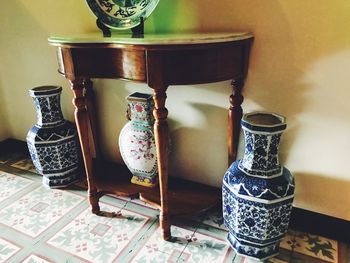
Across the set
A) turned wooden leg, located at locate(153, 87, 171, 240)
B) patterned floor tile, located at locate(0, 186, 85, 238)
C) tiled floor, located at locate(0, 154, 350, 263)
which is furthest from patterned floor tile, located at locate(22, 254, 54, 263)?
turned wooden leg, located at locate(153, 87, 171, 240)

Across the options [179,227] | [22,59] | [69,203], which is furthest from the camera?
[22,59]

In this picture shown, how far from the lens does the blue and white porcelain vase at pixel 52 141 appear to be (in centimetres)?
150

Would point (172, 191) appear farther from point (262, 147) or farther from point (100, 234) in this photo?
point (262, 147)

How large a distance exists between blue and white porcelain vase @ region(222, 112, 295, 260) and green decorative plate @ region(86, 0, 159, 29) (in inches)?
22.6

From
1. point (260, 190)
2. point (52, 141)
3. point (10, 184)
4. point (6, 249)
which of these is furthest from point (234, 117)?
point (10, 184)

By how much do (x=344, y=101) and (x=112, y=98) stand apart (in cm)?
105

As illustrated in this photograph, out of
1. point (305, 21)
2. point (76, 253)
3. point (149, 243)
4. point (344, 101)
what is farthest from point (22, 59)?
point (344, 101)

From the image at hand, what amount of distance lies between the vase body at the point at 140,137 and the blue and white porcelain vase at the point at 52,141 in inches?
14.9

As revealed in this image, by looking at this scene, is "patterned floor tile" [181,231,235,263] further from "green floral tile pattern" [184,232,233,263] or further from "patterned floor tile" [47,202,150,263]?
"patterned floor tile" [47,202,150,263]

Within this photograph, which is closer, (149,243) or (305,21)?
(305,21)

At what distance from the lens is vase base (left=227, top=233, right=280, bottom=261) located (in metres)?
1.08

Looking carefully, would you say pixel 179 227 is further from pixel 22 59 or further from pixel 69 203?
pixel 22 59

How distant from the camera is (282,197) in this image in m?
0.99

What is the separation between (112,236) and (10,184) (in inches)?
30.2
